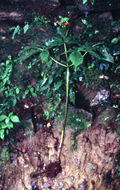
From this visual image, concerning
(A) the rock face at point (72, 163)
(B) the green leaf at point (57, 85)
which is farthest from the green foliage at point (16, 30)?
(A) the rock face at point (72, 163)

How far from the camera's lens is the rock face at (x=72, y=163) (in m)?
2.93

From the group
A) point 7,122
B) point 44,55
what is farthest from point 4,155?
point 44,55

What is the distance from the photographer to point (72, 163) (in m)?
3.06

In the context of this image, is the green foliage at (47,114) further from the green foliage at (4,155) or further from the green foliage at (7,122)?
the green foliage at (4,155)

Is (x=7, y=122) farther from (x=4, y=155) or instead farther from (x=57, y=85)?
(x=57, y=85)

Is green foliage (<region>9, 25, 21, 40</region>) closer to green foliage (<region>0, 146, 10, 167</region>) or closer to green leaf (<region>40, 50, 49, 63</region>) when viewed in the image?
green leaf (<region>40, 50, 49, 63</region>)

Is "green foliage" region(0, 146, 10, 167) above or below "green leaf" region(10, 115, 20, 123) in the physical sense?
below

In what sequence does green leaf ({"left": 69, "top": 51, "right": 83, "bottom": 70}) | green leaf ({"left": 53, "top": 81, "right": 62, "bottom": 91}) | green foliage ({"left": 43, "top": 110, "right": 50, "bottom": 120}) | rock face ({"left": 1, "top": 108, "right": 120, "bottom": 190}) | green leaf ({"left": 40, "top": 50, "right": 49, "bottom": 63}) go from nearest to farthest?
green leaf ({"left": 69, "top": 51, "right": 83, "bottom": 70}) → green leaf ({"left": 40, "top": 50, "right": 49, "bottom": 63}) → rock face ({"left": 1, "top": 108, "right": 120, "bottom": 190}) → green leaf ({"left": 53, "top": 81, "right": 62, "bottom": 91}) → green foliage ({"left": 43, "top": 110, "right": 50, "bottom": 120})

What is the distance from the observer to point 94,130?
306cm

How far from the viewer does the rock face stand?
2935 mm

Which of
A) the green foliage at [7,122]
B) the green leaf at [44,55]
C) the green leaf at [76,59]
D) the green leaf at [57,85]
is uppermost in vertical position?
the green leaf at [44,55]

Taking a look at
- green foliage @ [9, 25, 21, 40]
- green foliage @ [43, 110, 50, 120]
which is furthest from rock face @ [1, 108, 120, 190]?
green foliage @ [9, 25, 21, 40]

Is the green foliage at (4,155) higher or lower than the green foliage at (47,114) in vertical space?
lower

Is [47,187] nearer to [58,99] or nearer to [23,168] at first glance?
[23,168]
